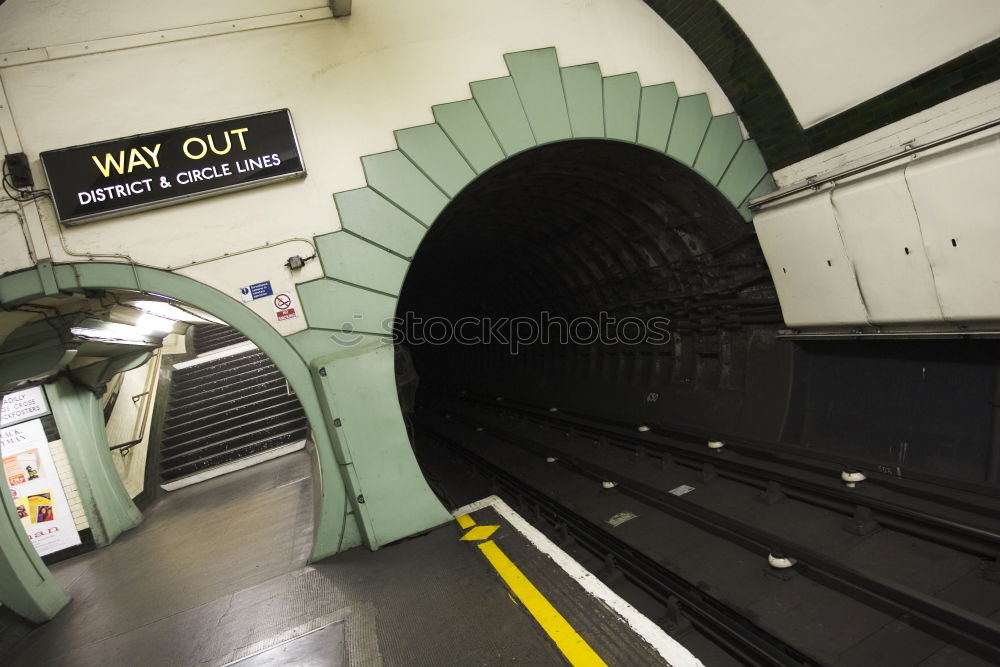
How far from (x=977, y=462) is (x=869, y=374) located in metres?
1.24

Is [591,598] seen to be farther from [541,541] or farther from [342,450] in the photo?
[342,450]

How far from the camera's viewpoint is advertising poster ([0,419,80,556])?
30.3 ft

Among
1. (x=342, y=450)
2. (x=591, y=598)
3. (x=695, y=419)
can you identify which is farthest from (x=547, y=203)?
(x=591, y=598)

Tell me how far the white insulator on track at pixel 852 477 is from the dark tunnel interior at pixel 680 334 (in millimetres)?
287

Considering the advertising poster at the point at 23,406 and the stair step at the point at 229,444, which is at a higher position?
the advertising poster at the point at 23,406

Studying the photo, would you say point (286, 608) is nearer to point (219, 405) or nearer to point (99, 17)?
point (99, 17)

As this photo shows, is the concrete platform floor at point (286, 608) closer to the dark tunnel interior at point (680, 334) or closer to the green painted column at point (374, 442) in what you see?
the green painted column at point (374, 442)

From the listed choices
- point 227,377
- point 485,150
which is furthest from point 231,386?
point 485,150

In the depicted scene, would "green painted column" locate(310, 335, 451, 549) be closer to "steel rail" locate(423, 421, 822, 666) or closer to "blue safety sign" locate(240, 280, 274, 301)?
"blue safety sign" locate(240, 280, 274, 301)

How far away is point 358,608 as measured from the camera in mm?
4664

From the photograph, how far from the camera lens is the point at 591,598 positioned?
3.94 m

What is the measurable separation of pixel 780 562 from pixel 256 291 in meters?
4.94

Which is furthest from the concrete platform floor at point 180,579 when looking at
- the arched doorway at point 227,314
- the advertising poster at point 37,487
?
the arched doorway at point 227,314

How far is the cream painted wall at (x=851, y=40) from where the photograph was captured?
4.58m
